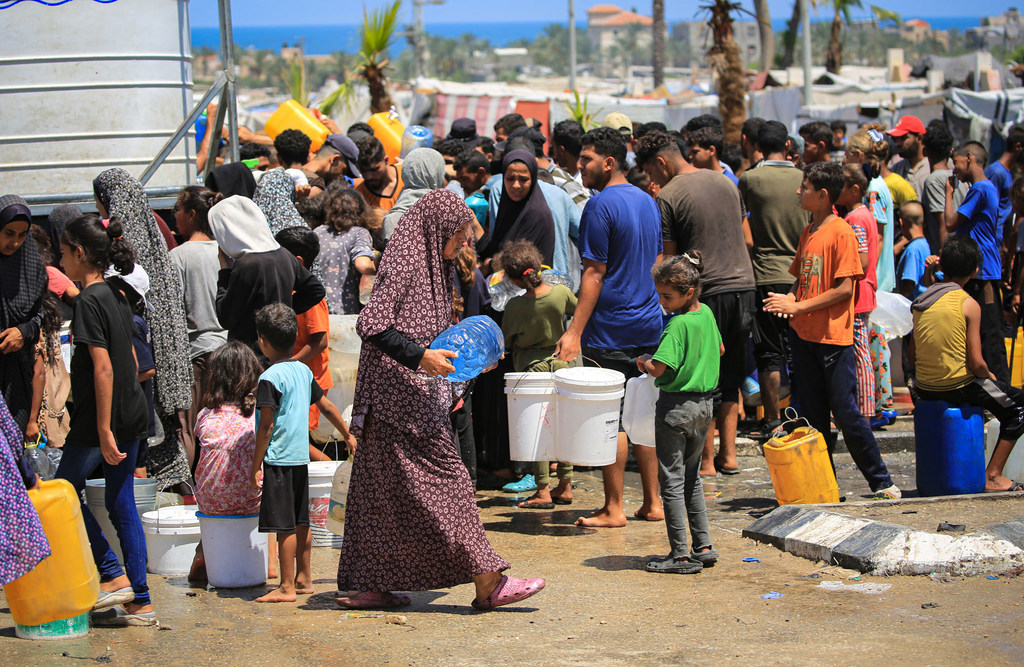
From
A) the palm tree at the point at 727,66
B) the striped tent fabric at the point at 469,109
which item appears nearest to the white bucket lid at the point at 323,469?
the palm tree at the point at 727,66

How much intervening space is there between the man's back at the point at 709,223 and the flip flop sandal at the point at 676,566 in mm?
2379

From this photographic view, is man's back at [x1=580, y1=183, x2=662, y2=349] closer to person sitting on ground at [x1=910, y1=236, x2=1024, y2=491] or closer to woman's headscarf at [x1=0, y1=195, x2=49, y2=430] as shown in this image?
person sitting on ground at [x1=910, y1=236, x2=1024, y2=491]

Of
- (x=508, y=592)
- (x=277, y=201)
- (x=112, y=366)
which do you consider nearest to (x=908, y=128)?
(x=277, y=201)

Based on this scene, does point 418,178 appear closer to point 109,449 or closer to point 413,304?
point 413,304

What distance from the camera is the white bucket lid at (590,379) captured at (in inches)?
241

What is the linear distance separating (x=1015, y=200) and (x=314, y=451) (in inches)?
227

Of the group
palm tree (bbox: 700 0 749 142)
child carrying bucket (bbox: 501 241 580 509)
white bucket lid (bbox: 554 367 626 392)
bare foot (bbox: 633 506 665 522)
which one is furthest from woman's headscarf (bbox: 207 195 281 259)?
palm tree (bbox: 700 0 749 142)

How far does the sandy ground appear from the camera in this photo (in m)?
4.49

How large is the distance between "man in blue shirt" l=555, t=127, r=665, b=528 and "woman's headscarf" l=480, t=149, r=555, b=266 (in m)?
0.90

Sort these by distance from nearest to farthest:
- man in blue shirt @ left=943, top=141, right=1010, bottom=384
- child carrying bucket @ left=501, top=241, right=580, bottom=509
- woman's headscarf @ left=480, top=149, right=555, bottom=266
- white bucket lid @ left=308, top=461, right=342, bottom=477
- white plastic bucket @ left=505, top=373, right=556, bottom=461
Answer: white bucket lid @ left=308, top=461, right=342, bottom=477 < white plastic bucket @ left=505, top=373, right=556, bottom=461 < child carrying bucket @ left=501, top=241, right=580, bottom=509 < woman's headscarf @ left=480, top=149, right=555, bottom=266 < man in blue shirt @ left=943, top=141, right=1010, bottom=384

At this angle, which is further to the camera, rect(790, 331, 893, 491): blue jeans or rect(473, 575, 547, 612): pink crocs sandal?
rect(790, 331, 893, 491): blue jeans

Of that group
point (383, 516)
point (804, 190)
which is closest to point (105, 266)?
point (383, 516)

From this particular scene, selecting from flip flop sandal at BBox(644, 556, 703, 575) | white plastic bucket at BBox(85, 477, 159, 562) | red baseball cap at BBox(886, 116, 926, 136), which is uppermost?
red baseball cap at BBox(886, 116, 926, 136)

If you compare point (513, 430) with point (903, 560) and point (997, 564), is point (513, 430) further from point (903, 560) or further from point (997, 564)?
point (997, 564)
